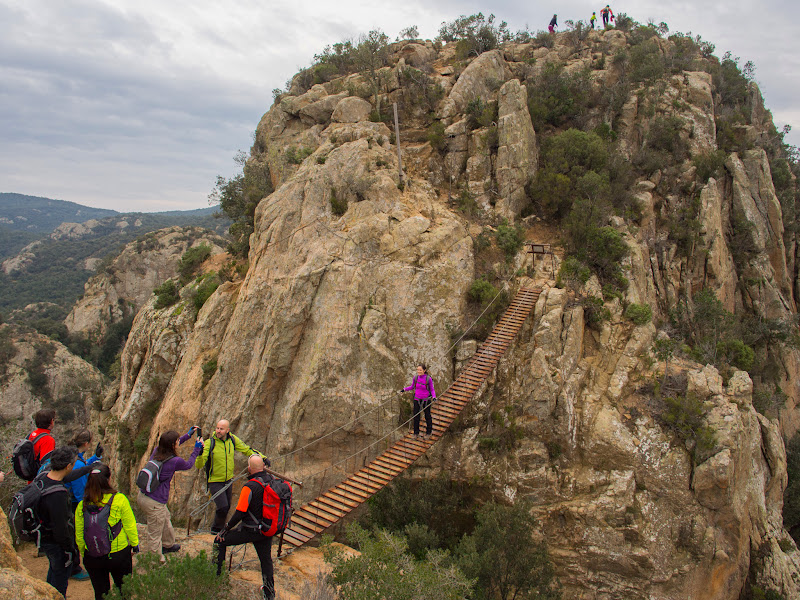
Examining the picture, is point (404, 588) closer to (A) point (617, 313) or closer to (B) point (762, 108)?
(A) point (617, 313)

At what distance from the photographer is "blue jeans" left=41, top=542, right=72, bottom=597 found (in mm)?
6016

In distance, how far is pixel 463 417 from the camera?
13.7 m

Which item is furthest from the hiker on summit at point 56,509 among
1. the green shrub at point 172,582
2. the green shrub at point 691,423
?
the green shrub at point 691,423

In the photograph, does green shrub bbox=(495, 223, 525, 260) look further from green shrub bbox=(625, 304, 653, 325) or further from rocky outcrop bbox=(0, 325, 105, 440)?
rocky outcrop bbox=(0, 325, 105, 440)

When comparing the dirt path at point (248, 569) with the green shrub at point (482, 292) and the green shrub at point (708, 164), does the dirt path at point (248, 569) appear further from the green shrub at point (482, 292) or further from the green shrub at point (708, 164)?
the green shrub at point (708, 164)

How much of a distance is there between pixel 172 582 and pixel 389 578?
9.42 feet

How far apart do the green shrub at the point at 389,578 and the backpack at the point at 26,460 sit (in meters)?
4.52

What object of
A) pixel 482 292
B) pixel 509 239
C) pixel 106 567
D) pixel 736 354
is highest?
pixel 509 239

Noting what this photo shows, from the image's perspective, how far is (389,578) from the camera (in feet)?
21.9

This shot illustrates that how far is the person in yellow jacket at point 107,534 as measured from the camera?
550cm

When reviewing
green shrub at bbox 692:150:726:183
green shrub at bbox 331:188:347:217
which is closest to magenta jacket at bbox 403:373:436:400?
green shrub at bbox 331:188:347:217

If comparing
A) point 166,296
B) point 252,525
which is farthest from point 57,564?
point 166,296

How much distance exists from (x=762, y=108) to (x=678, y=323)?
71.7 ft

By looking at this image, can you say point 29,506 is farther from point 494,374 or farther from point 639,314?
point 639,314
